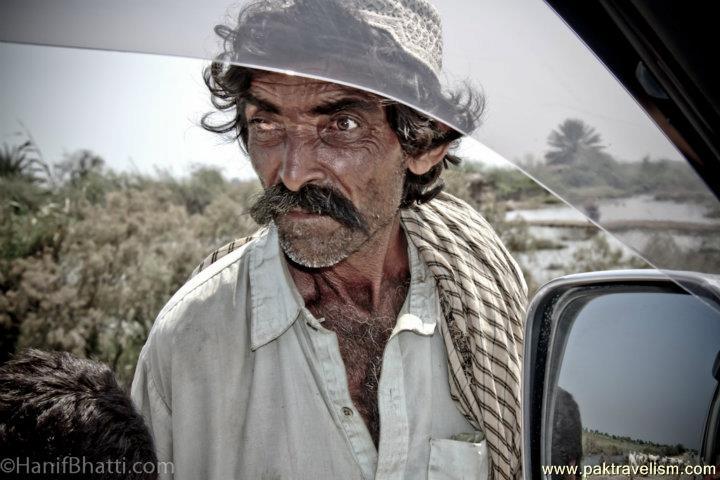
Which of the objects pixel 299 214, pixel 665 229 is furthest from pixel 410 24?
pixel 299 214

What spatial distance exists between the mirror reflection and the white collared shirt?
799 mm

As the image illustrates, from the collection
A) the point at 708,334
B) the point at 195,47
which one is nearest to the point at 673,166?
the point at 708,334

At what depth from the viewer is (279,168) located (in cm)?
260

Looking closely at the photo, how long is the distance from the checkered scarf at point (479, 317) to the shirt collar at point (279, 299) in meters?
0.05

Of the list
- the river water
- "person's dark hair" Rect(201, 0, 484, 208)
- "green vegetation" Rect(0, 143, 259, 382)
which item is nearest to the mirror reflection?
the river water

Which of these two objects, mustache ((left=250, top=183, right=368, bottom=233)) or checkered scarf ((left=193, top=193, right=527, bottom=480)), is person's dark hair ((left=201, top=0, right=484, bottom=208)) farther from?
checkered scarf ((left=193, top=193, right=527, bottom=480))

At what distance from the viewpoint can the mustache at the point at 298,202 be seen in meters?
2.59

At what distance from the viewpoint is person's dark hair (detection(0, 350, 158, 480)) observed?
178 centimetres

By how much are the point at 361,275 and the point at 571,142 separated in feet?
5.97

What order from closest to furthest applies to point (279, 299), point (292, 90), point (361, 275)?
point (292, 90)
point (279, 299)
point (361, 275)

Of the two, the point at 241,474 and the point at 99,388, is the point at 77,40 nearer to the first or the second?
the point at 99,388

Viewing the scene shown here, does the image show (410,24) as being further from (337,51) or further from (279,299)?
(279,299)

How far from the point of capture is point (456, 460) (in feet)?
8.48

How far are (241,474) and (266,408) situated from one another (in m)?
0.21
